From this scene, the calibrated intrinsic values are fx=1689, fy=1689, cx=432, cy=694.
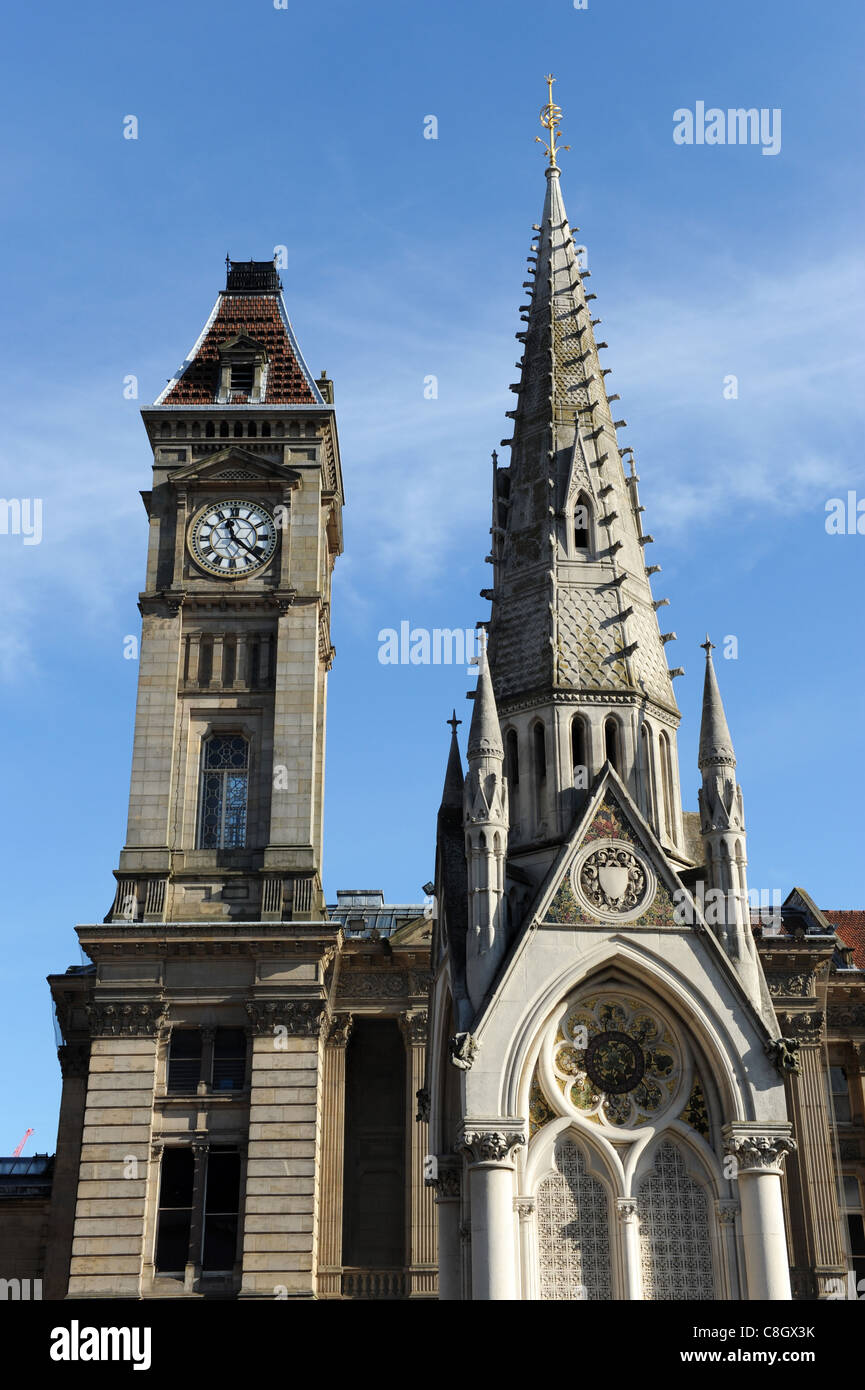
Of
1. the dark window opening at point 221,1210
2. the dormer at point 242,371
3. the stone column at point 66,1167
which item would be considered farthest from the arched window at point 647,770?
the dormer at point 242,371

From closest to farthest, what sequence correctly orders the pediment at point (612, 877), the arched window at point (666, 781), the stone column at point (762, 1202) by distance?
1. the stone column at point (762, 1202)
2. the pediment at point (612, 877)
3. the arched window at point (666, 781)

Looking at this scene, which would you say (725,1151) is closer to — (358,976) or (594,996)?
(594,996)

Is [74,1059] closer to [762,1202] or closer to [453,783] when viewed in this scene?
[453,783]

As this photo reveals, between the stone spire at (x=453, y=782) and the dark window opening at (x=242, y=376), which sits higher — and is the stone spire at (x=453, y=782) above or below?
below

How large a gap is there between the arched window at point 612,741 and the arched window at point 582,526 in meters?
4.43

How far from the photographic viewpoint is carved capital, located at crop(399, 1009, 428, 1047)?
179 ft

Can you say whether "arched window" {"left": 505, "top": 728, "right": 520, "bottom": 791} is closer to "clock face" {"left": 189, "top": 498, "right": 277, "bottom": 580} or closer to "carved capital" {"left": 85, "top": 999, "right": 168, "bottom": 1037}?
"carved capital" {"left": 85, "top": 999, "right": 168, "bottom": 1037}

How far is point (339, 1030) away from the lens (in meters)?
54.6

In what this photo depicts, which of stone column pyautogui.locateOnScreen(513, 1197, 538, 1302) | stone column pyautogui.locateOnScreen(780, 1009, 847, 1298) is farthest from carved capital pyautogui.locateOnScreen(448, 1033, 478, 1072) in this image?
stone column pyautogui.locateOnScreen(780, 1009, 847, 1298)

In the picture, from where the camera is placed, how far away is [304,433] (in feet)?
195

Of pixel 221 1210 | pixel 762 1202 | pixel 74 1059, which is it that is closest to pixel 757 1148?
pixel 762 1202

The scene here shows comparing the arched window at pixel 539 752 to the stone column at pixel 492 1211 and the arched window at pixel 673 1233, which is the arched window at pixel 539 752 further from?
the stone column at pixel 492 1211

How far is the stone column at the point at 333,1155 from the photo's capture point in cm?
5062

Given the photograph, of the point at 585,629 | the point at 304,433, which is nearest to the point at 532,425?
the point at 585,629
